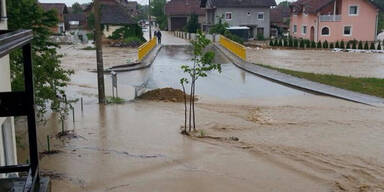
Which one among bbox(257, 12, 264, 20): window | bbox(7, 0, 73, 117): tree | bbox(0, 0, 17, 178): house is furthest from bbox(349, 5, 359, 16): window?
bbox(0, 0, 17, 178): house

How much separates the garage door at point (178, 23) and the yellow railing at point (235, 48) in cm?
4327

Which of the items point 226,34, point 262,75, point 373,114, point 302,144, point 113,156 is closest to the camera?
point 113,156

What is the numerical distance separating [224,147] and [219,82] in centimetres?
1326

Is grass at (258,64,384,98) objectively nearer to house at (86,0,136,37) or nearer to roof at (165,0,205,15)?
house at (86,0,136,37)

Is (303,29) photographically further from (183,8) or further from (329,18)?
(183,8)

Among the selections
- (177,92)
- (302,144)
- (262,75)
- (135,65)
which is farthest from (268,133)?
(135,65)

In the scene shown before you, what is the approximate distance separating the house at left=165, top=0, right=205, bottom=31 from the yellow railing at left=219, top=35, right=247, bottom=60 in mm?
41429

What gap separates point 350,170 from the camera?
404 inches

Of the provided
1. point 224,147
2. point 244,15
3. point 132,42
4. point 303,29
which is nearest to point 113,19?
point 132,42

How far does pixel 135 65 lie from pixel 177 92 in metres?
12.3

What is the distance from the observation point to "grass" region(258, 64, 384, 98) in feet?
71.0

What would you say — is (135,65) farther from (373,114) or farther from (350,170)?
(350,170)

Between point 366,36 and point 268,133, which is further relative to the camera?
point 366,36

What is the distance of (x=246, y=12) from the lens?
7050 cm
